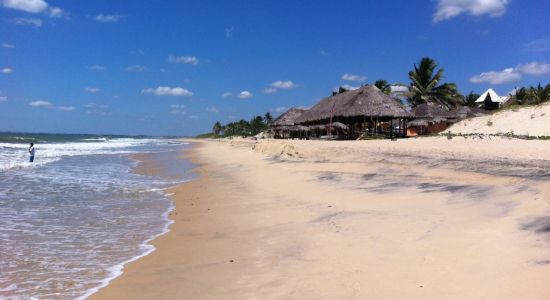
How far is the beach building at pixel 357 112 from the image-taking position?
2984cm

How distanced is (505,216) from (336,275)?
2879mm

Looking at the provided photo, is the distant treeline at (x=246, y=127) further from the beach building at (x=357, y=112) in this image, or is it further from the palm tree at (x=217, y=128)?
the beach building at (x=357, y=112)

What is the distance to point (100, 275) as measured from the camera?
5078mm

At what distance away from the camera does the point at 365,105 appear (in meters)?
30.4

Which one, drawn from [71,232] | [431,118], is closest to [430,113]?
[431,118]

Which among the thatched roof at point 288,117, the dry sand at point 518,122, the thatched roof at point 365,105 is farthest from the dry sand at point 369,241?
the thatched roof at point 288,117

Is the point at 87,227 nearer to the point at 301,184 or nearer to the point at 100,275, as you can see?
the point at 100,275

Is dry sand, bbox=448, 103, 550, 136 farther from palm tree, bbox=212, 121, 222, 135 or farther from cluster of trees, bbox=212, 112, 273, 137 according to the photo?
palm tree, bbox=212, 121, 222, 135

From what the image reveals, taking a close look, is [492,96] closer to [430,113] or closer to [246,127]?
[430,113]

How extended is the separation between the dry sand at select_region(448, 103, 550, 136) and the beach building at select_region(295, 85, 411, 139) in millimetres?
4936

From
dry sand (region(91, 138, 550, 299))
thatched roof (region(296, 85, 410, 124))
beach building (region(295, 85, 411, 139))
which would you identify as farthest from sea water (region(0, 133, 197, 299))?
beach building (region(295, 85, 411, 139))

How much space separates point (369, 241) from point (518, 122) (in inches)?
984

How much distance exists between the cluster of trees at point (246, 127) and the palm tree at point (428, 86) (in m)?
52.1

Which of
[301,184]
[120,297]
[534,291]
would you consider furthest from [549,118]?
[120,297]
